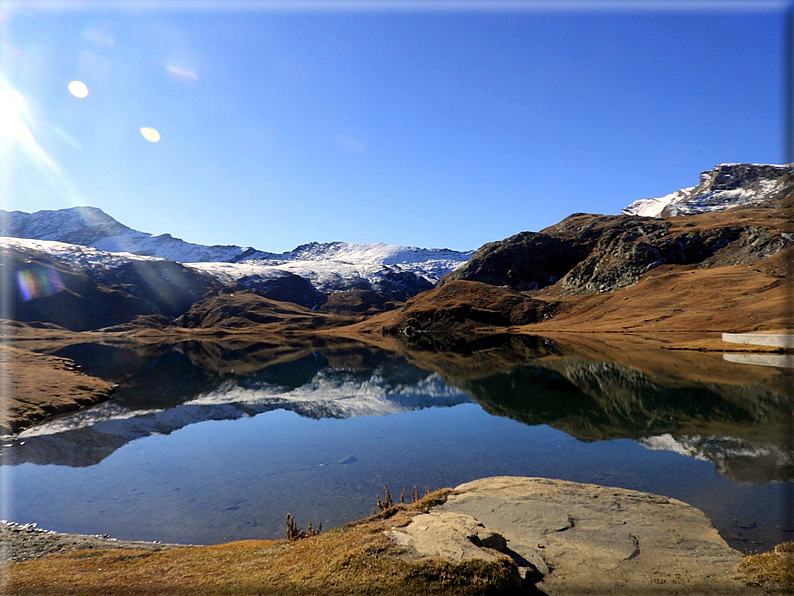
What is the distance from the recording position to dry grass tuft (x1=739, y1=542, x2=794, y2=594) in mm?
11797

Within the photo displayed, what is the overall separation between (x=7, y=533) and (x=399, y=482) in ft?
72.2

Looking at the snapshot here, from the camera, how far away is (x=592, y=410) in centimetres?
4703

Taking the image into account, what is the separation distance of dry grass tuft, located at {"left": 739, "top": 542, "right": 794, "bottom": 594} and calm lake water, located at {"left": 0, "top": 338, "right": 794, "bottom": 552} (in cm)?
479

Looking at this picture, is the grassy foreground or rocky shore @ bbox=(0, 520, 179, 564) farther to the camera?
rocky shore @ bbox=(0, 520, 179, 564)

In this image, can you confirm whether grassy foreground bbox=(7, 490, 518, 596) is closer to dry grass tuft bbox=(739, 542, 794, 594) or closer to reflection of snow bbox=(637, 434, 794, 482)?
dry grass tuft bbox=(739, 542, 794, 594)

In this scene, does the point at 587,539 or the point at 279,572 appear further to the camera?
the point at 587,539

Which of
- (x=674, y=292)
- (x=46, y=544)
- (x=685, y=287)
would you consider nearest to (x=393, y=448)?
(x=46, y=544)

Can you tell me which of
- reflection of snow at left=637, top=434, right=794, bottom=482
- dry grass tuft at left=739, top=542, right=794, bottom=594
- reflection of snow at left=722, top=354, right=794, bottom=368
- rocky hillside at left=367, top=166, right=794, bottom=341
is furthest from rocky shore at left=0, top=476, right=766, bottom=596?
rocky hillside at left=367, top=166, right=794, bottom=341

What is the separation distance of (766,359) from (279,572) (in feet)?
272

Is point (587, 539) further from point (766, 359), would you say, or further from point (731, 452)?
point (766, 359)

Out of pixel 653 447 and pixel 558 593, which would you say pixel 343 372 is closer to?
pixel 653 447

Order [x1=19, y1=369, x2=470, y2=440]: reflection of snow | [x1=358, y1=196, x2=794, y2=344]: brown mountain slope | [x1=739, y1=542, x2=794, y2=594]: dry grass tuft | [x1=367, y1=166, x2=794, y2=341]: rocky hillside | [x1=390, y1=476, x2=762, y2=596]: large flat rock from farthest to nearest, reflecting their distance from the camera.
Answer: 1. [x1=358, y1=196, x2=794, y2=344]: brown mountain slope
2. [x1=367, y1=166, x2=794, y2=341]: rocky hillside
3. [x1=19, y1=369, x2=470, y2=440]: reflection of snow
4. [x1=390, y1=476, x2=762, y2=596]: large flat rock
5. [x1=739, y1=542, x2=794, y2=594]: dry grass tuft

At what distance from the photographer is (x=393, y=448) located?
125 feet

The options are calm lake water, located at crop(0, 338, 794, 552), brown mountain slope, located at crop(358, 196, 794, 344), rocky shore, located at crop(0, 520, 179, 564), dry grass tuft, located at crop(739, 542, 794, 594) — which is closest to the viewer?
dry grass tuft, located at crop(739, 542, 794, 594)
